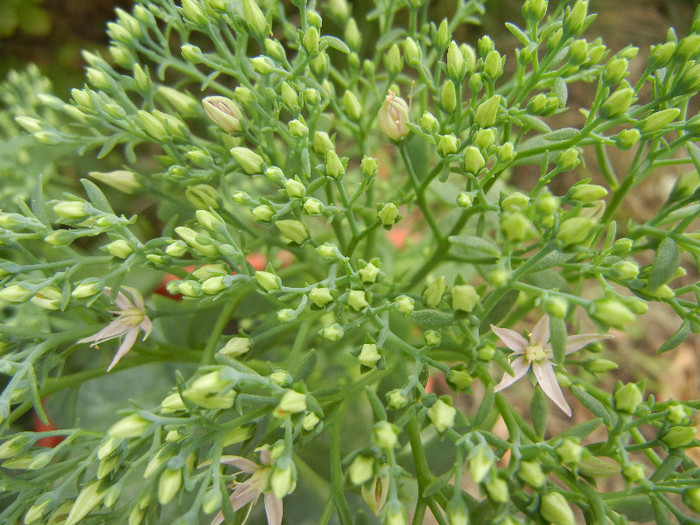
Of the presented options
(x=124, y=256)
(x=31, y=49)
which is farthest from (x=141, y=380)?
(x=31, y=49)

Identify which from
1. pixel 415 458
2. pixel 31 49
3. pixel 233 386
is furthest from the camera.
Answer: pixel 31 49

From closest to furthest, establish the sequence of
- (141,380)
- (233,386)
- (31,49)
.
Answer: (233,386), (141,380), (31,49)

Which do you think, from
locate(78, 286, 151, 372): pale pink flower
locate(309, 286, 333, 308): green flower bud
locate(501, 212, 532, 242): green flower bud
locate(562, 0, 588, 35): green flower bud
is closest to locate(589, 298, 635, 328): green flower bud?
locate(501, 212, 532, 242): green flower bud

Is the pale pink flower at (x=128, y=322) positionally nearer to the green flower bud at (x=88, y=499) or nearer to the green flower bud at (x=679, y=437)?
the green flower bud at (x=88, y=499)

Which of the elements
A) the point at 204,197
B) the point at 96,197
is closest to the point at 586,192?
the point at 204,197

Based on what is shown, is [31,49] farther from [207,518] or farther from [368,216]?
[207,518]

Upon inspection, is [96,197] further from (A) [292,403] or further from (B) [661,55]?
(B) [661,55]

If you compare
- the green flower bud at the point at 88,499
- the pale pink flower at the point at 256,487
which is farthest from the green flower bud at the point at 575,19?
the green flower bud at the point at 88,499
